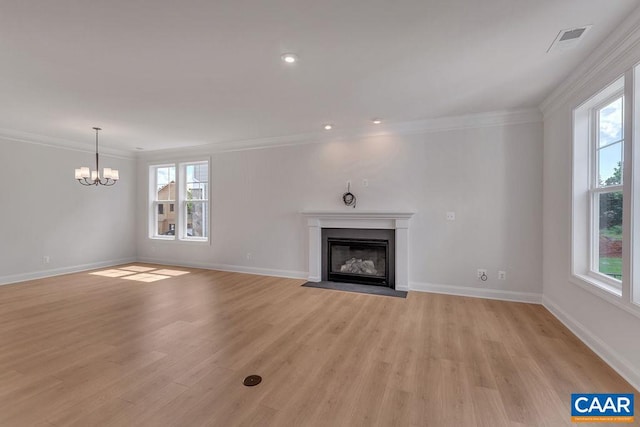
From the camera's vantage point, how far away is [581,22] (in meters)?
2.00

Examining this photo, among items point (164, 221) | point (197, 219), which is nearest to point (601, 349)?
point (197, 219)

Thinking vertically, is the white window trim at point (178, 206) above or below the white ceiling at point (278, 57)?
below

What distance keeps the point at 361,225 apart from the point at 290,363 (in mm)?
2690

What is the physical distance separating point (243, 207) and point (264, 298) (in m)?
2.17

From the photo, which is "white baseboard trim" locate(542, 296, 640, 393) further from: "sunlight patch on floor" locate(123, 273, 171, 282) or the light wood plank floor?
"sunlight patch on floor" locate(123, 273, 171, 282)

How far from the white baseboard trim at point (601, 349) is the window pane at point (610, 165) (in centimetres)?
137

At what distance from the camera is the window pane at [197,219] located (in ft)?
→ 20.0

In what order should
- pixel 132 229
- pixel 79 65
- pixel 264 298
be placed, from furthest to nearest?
pixel 132 229 → pixel 264 298 → pixel 79 65

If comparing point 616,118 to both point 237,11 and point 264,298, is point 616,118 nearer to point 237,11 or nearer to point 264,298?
point 237,11

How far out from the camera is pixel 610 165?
252cm

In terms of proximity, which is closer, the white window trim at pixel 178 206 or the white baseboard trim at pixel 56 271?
the white baseboard trim at pixel 56 271

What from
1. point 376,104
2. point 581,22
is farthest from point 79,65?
point 581,22

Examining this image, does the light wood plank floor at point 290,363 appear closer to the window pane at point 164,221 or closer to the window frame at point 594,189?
the window frame at point 594,189

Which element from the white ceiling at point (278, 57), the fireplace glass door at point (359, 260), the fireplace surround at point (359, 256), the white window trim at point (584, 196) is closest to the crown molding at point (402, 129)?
the white ceiling at point (278, 57)
